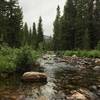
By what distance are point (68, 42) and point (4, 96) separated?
1372 inches

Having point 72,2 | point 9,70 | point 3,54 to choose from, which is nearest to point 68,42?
point 72,2

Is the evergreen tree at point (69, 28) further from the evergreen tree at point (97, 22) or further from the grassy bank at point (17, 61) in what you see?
the grassy bank at point (17, 61)

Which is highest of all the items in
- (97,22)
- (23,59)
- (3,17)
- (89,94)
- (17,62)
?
(3,17)

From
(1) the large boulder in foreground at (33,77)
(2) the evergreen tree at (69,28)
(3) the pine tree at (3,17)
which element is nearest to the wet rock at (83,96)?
(1) the large boulder in foreground at (33,77)

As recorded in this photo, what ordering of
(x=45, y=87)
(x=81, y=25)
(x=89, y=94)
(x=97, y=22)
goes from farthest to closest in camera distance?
1. (x=81, y=25)
2. (x=97, y=22)
3. (x=45, y=87)
4. (x=89, y=94)

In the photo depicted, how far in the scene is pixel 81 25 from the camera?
4122 cm

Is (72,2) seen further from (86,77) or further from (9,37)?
(86,77)

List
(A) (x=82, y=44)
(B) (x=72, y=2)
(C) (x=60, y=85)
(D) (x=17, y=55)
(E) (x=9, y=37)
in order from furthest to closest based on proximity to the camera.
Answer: (B) (x=72, y=2), (E) (x=9, y=37), (A) (x=82, y=44), (D) (x=17, y=55), (C) (x=60, y=85)

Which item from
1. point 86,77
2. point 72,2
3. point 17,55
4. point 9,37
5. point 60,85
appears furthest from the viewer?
point 72,2

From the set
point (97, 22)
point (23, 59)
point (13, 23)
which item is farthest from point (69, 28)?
point (23, 59)

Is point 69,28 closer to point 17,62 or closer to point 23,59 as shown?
point 23,59

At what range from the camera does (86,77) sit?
14.7 m

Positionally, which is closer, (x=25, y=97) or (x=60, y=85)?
(x=25, y=97)

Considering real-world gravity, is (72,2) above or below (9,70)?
above
